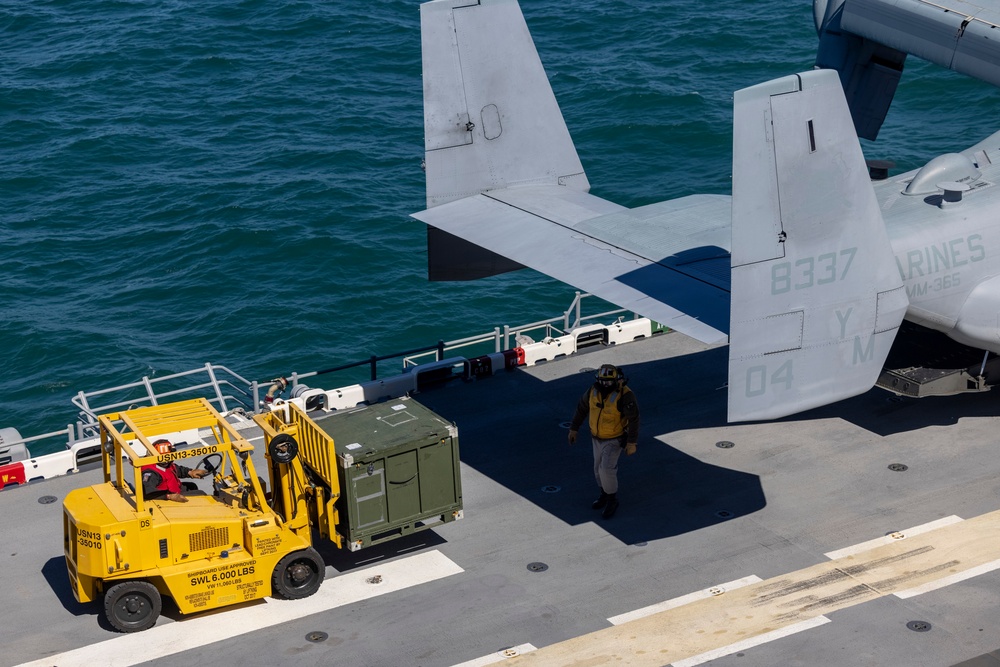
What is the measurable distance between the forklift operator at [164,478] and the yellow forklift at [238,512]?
0.26ft

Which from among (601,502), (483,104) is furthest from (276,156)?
(601,502)

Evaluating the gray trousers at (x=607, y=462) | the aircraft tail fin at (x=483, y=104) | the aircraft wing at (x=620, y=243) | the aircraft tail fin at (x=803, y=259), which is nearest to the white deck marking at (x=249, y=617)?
the gray trousers at (x=607, y=462)

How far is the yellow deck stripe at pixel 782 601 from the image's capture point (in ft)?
52.9

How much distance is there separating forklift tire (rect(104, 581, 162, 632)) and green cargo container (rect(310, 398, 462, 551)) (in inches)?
113

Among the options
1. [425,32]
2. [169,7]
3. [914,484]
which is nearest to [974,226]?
[914,484]

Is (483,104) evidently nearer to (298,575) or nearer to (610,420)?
(610,420)

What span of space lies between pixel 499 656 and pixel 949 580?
22.5 ft

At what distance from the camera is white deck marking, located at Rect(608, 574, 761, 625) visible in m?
16.9

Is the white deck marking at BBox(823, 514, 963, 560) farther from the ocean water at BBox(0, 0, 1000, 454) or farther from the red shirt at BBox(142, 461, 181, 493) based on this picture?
the ocean water at BBox(0, 0, 1000, 454)

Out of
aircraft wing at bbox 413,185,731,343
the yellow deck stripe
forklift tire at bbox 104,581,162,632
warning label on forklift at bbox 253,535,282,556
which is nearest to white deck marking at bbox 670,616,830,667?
the yellow deck stripe

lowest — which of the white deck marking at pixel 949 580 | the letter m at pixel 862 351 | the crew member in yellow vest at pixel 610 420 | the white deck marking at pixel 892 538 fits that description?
the white deck marking at pixel 949 580

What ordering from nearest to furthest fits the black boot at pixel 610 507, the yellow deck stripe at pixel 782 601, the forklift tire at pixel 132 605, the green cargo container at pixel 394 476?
the yellow deck stripe at pixel 782 601
the forklift tire at pixel 132 605
the green cargo container at pixel 394 476
the black boot at pixel 610 507

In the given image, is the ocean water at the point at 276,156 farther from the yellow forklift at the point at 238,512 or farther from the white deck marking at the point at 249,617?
the white deck marking at the point at 249,617

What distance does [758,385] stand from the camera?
1734 cm
